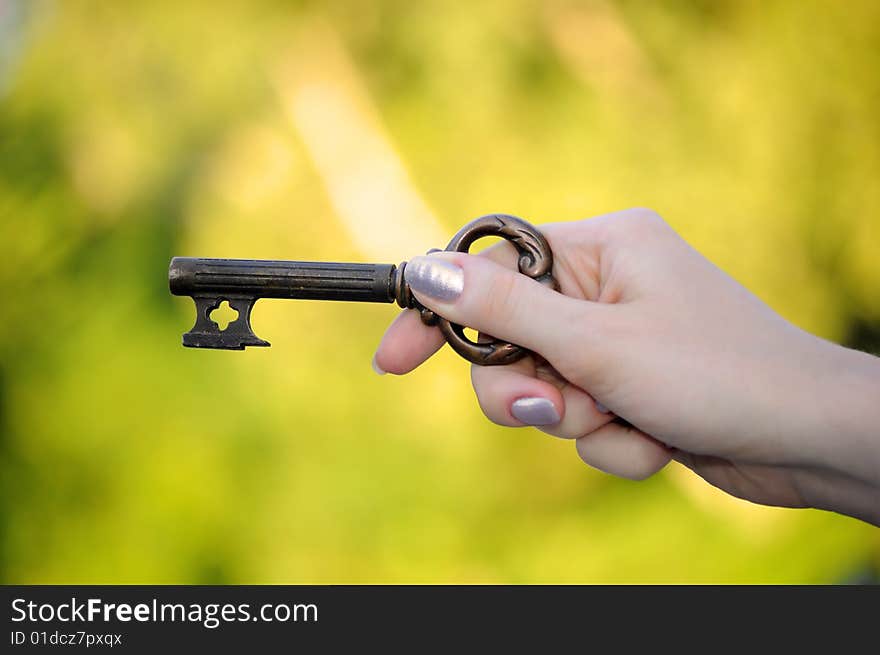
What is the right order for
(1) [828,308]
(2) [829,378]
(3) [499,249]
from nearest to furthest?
(2) [829,378] < (3) [499,249] < (1) [828,308]

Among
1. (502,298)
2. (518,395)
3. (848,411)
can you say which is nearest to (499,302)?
(502,298)

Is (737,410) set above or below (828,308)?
below

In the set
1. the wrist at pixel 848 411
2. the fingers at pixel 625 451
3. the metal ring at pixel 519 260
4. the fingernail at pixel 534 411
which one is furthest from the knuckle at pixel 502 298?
the wrist at pixel 848 411

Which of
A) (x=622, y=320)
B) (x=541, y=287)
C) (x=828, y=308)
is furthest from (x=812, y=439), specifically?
(x=828, y=308)

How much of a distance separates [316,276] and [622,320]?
0.54 metres

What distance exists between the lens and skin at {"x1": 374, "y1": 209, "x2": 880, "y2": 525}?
1360 mm

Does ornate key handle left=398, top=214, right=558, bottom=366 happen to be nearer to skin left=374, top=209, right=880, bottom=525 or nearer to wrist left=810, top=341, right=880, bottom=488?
skin left=374, top=209, right=880, bottom=525

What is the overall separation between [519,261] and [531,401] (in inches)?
10.6

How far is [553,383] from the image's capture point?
162 cm

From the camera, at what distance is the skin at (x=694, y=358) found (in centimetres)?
136

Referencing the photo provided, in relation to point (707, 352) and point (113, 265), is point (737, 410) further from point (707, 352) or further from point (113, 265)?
point (113, 265)

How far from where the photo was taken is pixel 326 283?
1.46 m

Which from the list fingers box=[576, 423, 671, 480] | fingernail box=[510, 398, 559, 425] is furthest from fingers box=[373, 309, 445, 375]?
fingers box=[576, 423, 671, 480]

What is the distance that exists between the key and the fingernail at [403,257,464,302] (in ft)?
0.11
